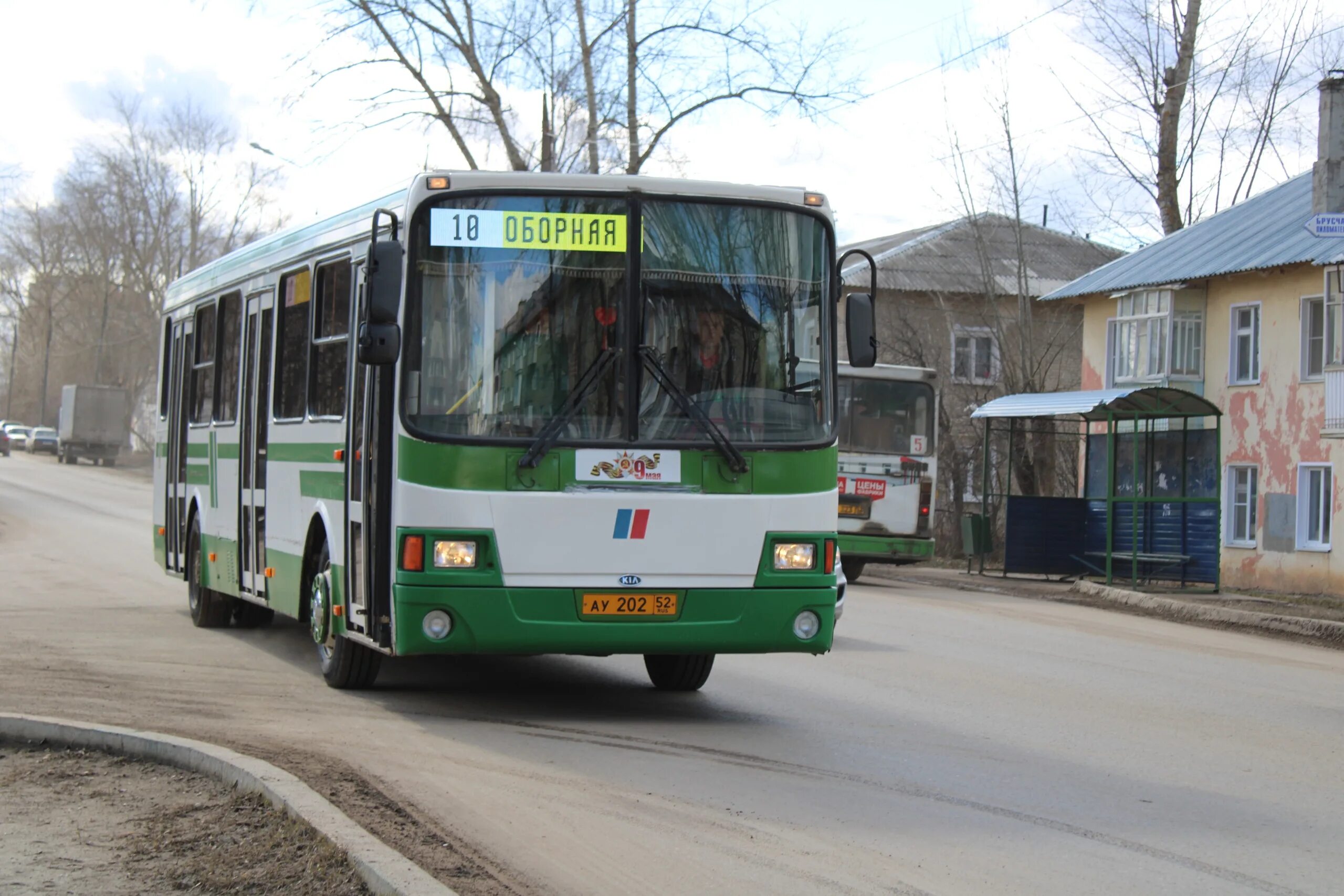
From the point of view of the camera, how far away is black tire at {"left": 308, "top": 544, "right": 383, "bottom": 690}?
10391mm

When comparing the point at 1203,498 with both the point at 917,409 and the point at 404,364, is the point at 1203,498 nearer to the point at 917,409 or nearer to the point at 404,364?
the point at 917,409

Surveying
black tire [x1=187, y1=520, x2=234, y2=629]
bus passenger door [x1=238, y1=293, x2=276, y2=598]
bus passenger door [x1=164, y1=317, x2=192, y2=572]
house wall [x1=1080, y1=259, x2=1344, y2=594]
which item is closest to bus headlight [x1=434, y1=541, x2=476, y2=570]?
bus passenger door [x1=238, y1=293, x2=276, y2=598]

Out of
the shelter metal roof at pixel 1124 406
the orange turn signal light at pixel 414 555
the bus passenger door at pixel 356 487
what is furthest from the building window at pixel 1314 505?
the orange turn signal light at pixel 414 555

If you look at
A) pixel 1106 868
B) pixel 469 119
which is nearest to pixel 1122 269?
pixel 469 119

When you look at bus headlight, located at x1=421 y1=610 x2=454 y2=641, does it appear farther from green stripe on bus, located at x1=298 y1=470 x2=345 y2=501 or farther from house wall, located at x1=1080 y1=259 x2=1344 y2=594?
house wall, located at x1=1080 y1=259 x2=1344 y2=594

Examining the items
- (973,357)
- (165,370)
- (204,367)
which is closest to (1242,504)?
(973,357)

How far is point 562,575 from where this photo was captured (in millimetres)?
9000

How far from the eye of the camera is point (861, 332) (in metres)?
9.31

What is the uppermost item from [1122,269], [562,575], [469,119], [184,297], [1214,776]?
[469,119]

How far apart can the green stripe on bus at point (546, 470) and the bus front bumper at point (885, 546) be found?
556 inches

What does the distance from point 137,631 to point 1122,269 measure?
2442 cm

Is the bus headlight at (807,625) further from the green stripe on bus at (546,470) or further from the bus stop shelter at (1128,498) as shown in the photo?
the bus stop shelter at (1128,498)

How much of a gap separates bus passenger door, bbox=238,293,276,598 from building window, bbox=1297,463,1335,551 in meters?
20.6

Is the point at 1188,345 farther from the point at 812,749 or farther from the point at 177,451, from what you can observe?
the point at 812,749
